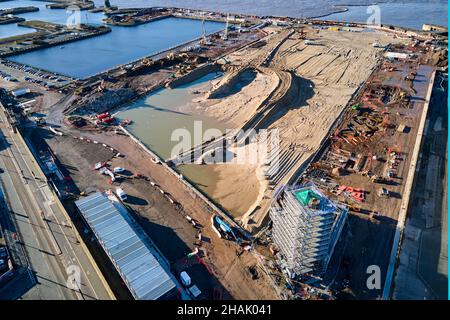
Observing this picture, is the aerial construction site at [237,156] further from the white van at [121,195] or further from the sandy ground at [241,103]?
the sandy ground at [241,103]

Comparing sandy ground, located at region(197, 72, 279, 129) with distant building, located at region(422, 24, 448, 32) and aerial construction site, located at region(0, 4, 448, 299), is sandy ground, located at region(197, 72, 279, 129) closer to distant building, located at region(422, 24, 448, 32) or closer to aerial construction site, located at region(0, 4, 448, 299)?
aerial construction site, located at region(0, 4, 448, 299)

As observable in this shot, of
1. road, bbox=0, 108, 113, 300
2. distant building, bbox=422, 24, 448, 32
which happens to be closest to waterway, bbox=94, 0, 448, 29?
distant building, bbox=422, 24, 448, 32

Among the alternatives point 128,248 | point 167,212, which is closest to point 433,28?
point 167,212

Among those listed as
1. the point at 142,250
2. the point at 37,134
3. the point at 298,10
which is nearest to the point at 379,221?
the point at 142,250

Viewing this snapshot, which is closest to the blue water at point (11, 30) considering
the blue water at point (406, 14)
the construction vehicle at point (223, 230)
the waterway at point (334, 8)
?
the waterway at point (334, 8)

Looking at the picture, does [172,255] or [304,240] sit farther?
[172,255]

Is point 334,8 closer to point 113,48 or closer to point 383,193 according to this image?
point 113,48
